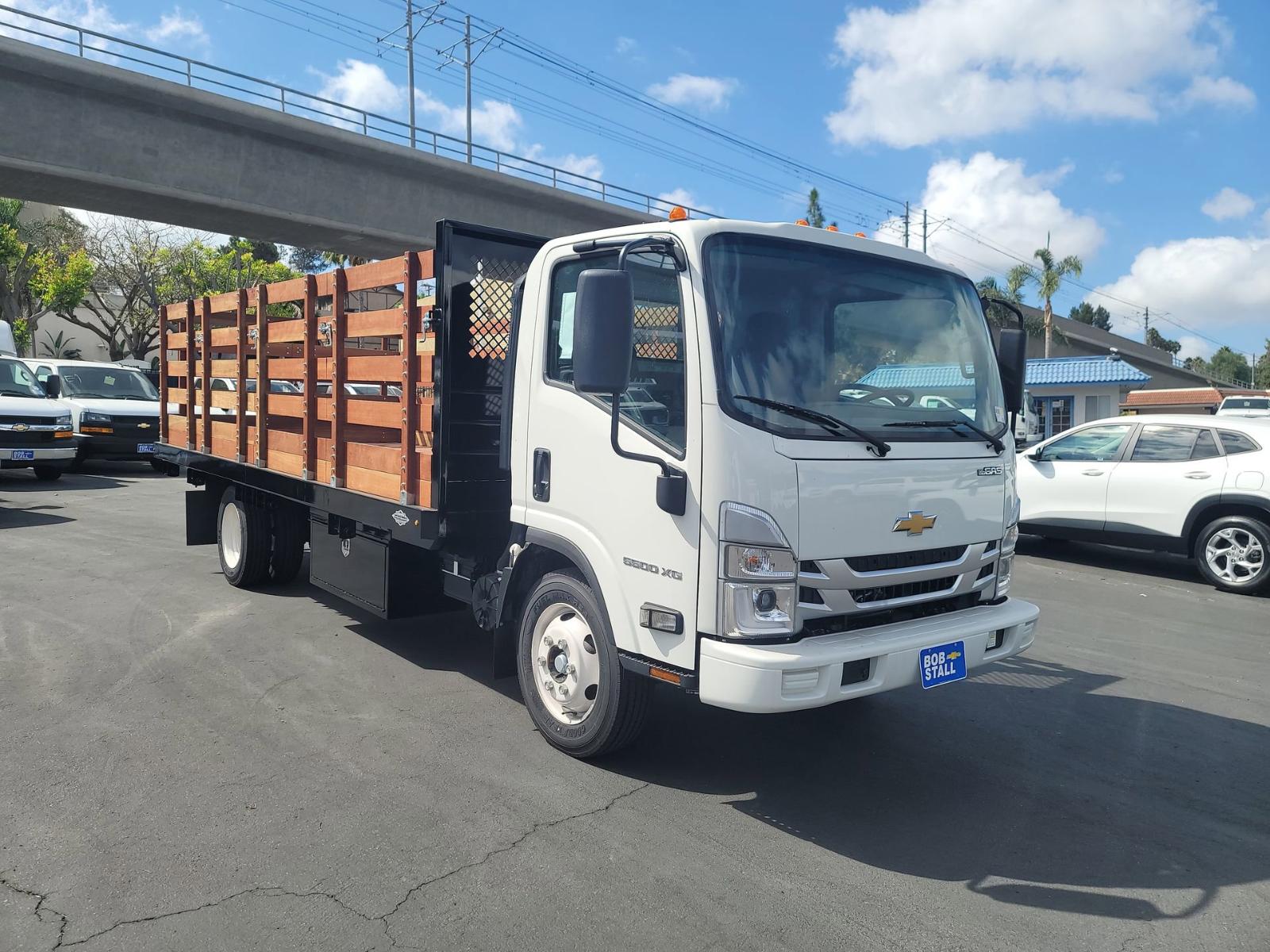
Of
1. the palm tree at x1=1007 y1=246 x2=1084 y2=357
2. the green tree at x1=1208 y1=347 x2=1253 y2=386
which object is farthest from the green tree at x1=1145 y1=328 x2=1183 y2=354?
the palm tree at x1=1007 y1=246 x2=1084 y2=357

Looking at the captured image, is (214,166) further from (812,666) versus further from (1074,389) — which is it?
(1074,389)

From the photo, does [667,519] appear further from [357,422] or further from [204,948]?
[357,422]

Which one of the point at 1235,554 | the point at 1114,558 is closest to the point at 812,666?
the point at 1235,554

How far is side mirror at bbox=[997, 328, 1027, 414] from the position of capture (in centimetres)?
493

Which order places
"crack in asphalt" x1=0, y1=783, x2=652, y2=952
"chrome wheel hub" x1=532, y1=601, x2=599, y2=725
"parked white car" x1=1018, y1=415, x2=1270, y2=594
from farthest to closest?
"parked white car" x1=1018, y1=415, x2=1270, y2=594
"chrome wheel hub" x1=532, y1=601, x2=599, y2=725
"crack in asphalt" x1=0, y1=783, x2=652, y2=952

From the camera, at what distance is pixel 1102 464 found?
1013 centimetres

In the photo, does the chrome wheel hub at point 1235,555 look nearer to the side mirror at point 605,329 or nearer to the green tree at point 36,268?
the side mirror at point 605,329

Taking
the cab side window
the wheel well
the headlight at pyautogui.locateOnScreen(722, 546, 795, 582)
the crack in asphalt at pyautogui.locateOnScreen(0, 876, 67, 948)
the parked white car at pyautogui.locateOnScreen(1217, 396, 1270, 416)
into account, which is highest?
the parked white car at pyautogui.locateOnScreen(1217, 396, 1270, 416)

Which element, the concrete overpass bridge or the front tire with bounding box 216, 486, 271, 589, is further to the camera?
the concrete overpass bridge

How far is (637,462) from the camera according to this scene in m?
3.95

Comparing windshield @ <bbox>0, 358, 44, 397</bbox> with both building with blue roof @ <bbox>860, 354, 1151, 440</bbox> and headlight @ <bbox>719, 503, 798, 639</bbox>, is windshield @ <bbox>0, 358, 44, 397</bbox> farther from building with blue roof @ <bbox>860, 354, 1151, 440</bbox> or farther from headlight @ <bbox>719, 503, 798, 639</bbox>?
building with blue roof @ <bbox>860, 354, 1151, 440</bbox>

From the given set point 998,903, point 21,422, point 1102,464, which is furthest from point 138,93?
point 998,903

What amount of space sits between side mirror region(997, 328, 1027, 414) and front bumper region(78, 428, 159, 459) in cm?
1653

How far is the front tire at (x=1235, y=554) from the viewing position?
8922mm
